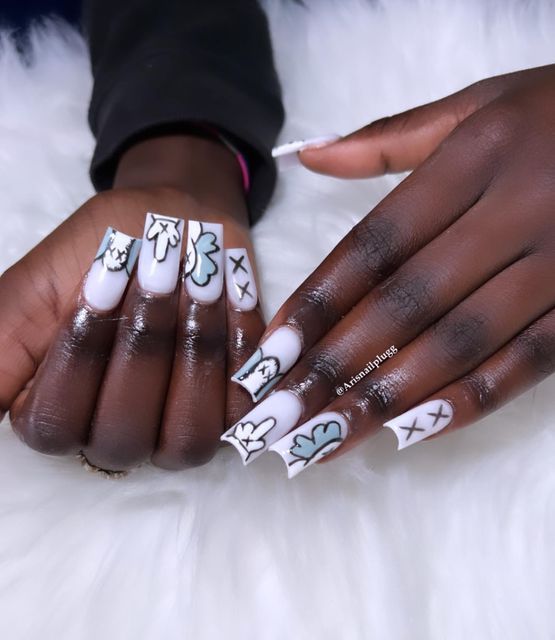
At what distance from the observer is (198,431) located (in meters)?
0.43

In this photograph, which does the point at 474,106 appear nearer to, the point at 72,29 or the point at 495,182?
the point at 495,182

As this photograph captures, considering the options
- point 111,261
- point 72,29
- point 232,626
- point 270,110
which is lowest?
point 232,626

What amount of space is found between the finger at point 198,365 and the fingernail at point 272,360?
28 mm

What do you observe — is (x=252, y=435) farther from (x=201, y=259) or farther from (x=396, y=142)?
(x=396, y=142)

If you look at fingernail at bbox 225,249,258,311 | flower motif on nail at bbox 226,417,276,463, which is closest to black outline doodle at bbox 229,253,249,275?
fingernail at bbox 225,249,258,311

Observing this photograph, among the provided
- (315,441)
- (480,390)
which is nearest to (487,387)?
(480,390)

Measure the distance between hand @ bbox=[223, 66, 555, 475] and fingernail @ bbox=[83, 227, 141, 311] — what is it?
9 cm

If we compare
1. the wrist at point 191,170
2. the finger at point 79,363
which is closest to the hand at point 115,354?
the finger at point 79,363

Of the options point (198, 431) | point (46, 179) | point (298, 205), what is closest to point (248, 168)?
point (298, 205)

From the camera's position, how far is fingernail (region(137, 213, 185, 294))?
44 cm

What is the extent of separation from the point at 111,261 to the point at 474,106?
0.86 feet

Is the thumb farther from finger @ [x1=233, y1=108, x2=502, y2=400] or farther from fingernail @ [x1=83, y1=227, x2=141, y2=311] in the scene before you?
fingernail @ [x1=83, y1=227, x2=141, y2=311]

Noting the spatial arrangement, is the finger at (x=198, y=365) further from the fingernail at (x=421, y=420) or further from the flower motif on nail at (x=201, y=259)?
the fingernail at (x=421, y=420)

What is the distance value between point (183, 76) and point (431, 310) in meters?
0.33
